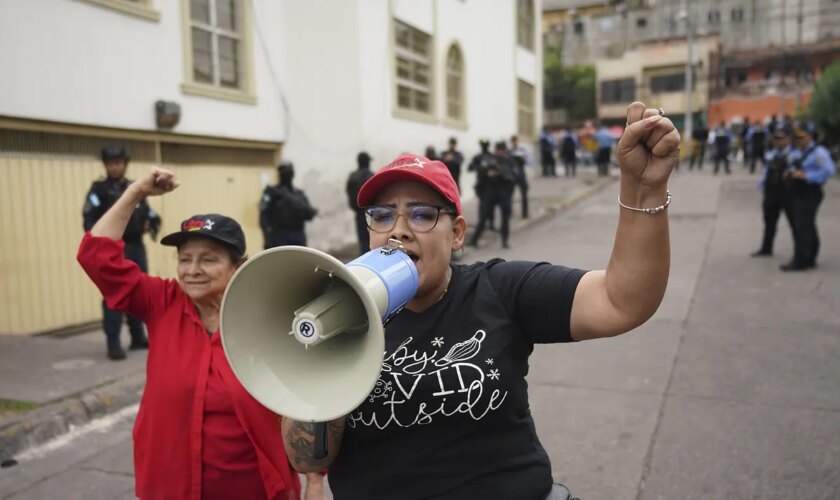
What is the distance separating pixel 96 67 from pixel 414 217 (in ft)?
24.9

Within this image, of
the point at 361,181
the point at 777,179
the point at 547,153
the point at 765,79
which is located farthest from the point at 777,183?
the point at 765,79

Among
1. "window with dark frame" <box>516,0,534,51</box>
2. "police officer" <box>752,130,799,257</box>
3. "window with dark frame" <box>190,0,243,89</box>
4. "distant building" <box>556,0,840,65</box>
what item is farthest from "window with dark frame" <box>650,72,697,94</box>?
"window with dark frame" <box>190,0,243,89</box>

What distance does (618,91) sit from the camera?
4828cm

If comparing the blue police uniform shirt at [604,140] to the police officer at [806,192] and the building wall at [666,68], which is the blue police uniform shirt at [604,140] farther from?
Answer: the building wall at [666,68]

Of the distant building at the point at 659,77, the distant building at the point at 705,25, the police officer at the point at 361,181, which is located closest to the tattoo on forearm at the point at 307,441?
the police officer at the point at 361,181

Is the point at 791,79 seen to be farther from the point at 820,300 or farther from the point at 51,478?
the point at 51,478

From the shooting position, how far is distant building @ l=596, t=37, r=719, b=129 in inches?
1757

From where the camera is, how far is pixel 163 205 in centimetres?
916

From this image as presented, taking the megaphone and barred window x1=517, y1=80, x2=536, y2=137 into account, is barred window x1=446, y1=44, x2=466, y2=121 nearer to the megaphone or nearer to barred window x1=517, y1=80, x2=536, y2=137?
barred window x1=517, y1=80, x2=536, y2=137

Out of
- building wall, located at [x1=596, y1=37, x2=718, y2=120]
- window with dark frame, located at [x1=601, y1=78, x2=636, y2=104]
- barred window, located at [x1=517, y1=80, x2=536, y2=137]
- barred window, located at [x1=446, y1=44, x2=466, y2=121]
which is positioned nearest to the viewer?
barred window, located at [x1=446, y1=44, x2=466, y2=121]

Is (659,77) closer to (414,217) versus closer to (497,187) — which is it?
(497,187)

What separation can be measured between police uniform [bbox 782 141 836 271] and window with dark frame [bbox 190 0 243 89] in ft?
26.4

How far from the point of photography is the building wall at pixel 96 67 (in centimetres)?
708

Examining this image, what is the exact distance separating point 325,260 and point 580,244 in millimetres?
10955
